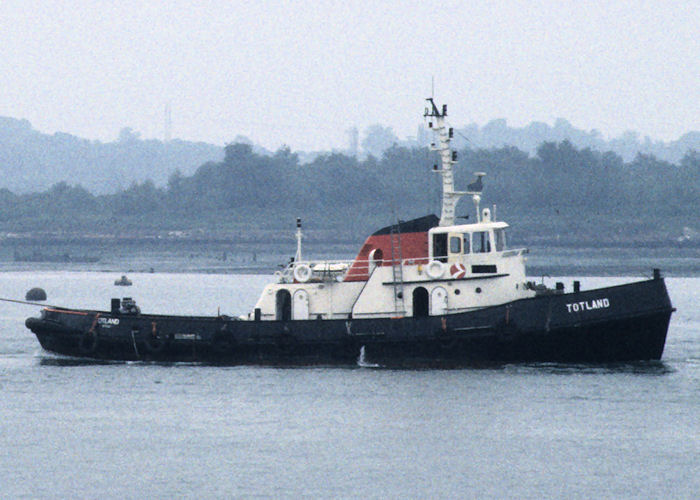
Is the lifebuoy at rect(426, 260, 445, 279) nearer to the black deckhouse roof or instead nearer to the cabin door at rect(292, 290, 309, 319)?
the black deckhouse roof

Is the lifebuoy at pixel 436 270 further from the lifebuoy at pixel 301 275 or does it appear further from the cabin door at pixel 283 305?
the cabin door at pixel 283 305

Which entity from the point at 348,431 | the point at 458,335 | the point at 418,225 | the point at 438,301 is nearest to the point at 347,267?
the point at 418,225

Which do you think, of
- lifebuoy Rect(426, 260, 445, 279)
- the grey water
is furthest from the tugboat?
the grey water

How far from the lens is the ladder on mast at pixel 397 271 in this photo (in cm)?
4369

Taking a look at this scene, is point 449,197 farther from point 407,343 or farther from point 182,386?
point 182,386

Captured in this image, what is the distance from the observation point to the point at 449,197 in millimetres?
44594

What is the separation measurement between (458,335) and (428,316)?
3.72 ft

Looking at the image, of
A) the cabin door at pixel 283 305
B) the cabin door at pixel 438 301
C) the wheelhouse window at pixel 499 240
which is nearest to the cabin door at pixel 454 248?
the cabin door at pixel 438 301

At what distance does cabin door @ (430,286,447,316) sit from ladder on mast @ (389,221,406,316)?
102 cm

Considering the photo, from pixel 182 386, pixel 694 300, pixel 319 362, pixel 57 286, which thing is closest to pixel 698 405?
pixel 319 362

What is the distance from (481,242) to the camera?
143ft

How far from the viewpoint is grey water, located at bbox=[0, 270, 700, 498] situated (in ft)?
96.8

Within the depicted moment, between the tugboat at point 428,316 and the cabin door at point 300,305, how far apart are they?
1.3 inches

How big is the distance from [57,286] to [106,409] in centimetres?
10291
